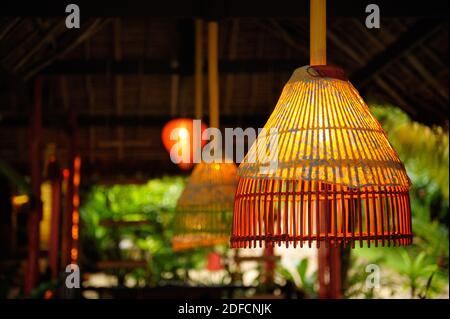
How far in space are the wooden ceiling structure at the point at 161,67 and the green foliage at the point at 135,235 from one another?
1415mm

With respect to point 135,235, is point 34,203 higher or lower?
higher

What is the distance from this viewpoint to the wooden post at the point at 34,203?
21.6 feet

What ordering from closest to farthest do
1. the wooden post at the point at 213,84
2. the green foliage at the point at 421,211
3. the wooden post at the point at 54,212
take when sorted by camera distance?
the wooden post at the point at 213,84, the green foliage at the point at 421,211, the wooden post at the point at 54,212

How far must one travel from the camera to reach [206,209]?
4508mm

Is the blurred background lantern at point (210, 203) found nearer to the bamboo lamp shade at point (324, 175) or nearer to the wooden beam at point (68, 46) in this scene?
the wooden beam at point (68, 46)

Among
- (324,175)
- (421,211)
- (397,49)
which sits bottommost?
(421,211)

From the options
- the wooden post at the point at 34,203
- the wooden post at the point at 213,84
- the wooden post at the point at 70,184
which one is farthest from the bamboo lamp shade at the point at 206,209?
the wooden post at the point at 70,184

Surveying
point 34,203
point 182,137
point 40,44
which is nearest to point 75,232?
point 34,203

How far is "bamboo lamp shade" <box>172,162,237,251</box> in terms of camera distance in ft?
14.7

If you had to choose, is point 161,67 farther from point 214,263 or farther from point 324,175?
point 324,175

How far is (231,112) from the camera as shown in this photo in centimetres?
927

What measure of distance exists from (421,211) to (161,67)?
12.9ft

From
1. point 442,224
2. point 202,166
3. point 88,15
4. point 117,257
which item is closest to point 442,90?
point 202,166

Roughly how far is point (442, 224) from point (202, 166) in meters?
6.47
